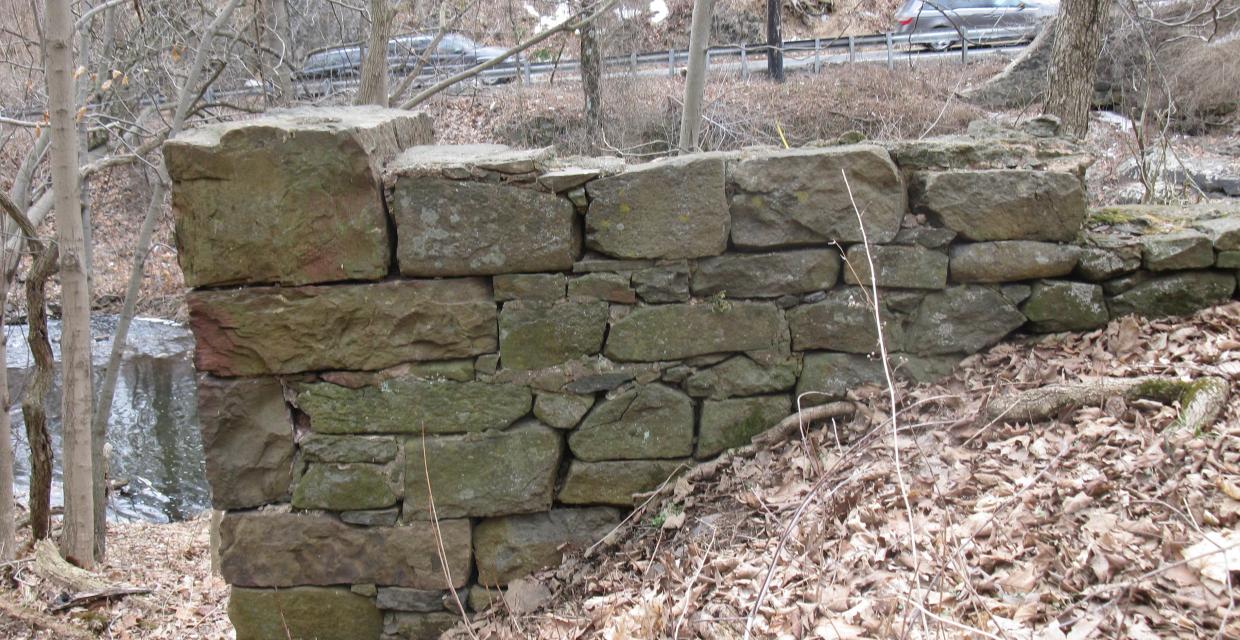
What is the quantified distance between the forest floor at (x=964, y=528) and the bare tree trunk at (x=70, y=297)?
3591 mm

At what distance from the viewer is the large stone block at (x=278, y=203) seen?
129 inches

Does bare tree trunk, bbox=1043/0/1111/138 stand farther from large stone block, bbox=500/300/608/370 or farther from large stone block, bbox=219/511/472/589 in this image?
large stone block, bbox=219/511/472/589

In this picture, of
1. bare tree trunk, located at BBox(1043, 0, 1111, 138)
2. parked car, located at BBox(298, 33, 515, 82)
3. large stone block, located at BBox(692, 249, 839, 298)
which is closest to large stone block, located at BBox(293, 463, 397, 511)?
large stone block, located at BBox(692, 249, 839, 298)

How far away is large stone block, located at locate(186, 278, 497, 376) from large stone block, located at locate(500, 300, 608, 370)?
7cm

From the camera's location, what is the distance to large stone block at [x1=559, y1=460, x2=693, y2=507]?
365 centimetres

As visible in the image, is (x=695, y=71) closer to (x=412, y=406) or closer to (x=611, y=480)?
(x=611, y=480)

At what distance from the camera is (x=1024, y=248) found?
370 centimetres

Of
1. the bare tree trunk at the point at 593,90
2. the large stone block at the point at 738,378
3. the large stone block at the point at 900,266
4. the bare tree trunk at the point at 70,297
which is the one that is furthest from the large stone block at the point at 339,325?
the bare tree trunk at the point at 593,90

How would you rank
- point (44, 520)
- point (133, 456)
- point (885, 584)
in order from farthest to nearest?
point (133, 456) → point (44, 520) → point (885, 584)

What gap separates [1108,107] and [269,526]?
15170 millimetres

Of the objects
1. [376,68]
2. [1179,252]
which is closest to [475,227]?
[1179,252]

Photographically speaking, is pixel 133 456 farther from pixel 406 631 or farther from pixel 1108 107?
pixel 1108 107

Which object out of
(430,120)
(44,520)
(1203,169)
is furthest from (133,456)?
(1203,169)

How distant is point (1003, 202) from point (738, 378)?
4.25ft
